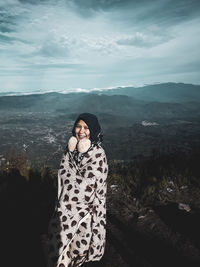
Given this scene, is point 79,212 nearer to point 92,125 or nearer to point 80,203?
point 80,203

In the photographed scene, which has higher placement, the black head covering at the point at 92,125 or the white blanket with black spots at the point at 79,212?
the black head covering at the point at 92,125

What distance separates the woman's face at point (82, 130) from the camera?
92.5 inches

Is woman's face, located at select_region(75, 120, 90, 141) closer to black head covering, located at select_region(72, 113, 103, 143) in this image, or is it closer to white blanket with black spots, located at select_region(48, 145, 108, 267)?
black head covering, located at select_region(72, 113, 103, 143)

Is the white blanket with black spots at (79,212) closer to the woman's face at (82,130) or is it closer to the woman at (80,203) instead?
the woman at (80,203)

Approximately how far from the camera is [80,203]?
218cm

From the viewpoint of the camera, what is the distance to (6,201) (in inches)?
166

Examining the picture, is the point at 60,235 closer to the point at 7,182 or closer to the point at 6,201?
the point at 6,201

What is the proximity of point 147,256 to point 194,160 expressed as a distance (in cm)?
417

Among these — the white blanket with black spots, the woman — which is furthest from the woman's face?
the white blanket with black spots

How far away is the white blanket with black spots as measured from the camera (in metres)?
2.15

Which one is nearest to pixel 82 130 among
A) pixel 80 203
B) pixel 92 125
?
pixel 92 125

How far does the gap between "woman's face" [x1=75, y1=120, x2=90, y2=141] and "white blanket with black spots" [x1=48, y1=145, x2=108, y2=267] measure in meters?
0.21

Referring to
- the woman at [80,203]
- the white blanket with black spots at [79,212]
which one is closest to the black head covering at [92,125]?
the woman at [80,203]

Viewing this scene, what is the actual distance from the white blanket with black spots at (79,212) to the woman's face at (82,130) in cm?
21
